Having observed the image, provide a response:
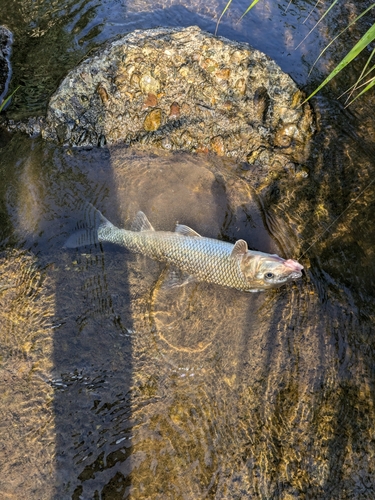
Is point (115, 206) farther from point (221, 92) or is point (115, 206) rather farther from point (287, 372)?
point (287, 372)

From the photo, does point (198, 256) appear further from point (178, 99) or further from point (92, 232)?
point (178, 99)

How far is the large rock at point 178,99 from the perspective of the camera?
5422 millimetres

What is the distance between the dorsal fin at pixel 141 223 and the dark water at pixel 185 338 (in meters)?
0.31

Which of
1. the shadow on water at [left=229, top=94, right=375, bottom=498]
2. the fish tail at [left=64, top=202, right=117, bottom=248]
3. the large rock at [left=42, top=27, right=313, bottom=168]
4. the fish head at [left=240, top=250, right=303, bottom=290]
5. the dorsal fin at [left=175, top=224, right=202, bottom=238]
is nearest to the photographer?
the shadow on water at [left=229, top=94, right=375, bottom=498]

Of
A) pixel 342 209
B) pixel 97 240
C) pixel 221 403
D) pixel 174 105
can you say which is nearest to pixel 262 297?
pixel 221 403

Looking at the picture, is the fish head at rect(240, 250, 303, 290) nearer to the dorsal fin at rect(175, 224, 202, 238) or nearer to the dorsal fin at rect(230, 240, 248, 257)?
the dorsal fin at rect(230, 240, 248, 257)

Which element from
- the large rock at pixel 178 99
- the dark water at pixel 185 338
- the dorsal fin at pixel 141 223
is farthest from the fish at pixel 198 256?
the large rock at pixel 178 99

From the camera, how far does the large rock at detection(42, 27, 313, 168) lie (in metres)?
5.42

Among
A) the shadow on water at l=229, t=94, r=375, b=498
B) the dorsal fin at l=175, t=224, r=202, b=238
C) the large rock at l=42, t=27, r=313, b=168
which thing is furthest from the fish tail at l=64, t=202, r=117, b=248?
the shadow on water at l=229, t=94, r=375, b=498

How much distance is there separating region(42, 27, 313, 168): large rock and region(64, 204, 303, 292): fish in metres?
1.68

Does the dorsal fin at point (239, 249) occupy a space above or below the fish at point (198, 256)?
above

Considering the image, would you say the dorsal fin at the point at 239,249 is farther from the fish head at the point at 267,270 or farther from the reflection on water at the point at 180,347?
the reflection on water at the point at 180,347

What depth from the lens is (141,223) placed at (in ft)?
14.7

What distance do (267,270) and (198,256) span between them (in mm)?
768
